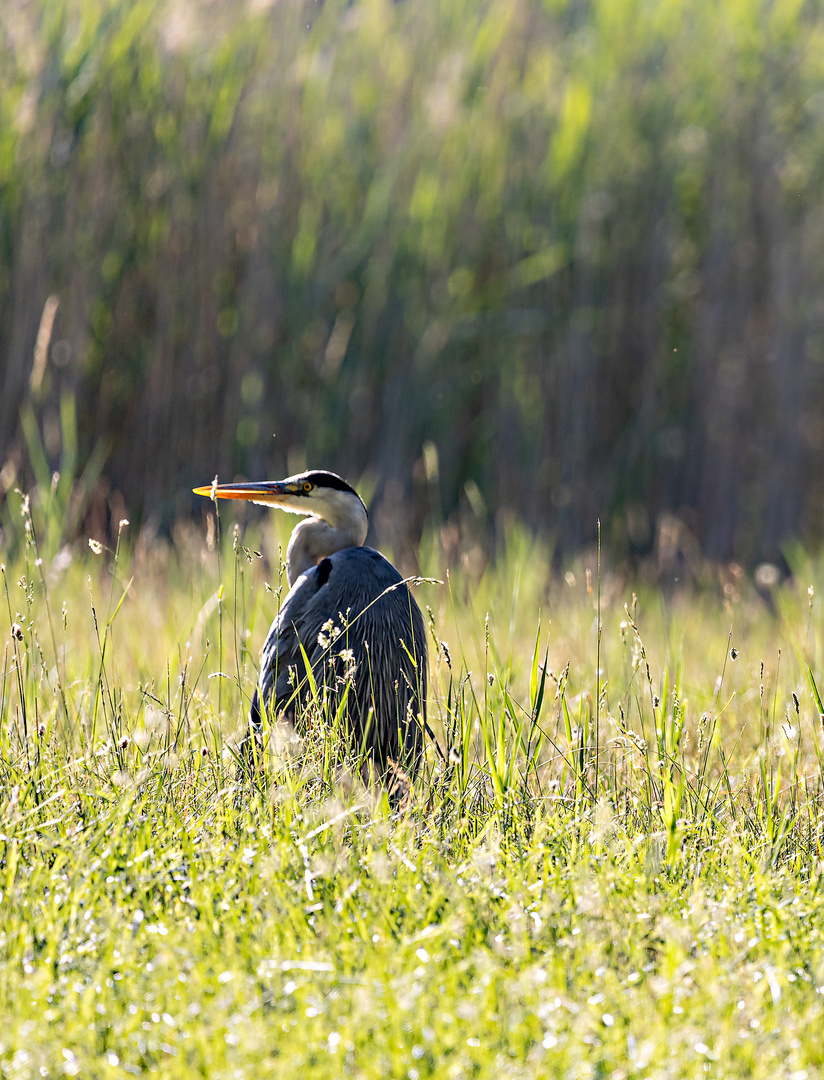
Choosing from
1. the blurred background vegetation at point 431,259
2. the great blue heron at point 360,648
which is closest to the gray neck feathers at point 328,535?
the great blue heron at point 360,648

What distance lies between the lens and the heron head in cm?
355

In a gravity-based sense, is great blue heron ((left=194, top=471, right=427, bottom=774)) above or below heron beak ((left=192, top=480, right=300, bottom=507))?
below

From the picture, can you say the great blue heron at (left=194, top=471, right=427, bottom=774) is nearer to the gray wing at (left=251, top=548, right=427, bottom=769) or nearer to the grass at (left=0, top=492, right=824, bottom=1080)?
the gray wing at (left=251, top=548, right=427, bottom=769)

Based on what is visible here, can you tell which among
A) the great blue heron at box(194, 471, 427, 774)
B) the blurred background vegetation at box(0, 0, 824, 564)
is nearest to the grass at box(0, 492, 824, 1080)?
the great blue heron at box(194, 471, 427, 774)

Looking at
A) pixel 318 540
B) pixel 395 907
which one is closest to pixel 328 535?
pixel 318 540

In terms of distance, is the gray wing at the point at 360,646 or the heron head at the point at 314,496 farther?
the heron head at the point at 314,496

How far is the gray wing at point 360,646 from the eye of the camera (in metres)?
3.21

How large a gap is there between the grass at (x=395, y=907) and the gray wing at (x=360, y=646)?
185mm

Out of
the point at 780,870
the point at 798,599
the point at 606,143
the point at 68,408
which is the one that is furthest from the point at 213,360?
the point at 780,870

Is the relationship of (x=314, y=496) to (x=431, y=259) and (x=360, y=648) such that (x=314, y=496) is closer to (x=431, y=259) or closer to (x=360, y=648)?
(x=360, y=648)

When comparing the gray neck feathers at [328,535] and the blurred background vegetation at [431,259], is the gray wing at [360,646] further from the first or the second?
the blurred background vegetation at [431,259]

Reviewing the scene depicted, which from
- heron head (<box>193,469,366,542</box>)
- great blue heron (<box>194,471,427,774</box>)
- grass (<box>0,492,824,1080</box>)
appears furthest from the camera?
heron head (<box>193,469,366,542</box>)

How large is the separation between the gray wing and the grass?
7.3 inches

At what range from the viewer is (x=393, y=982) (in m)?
1.99
